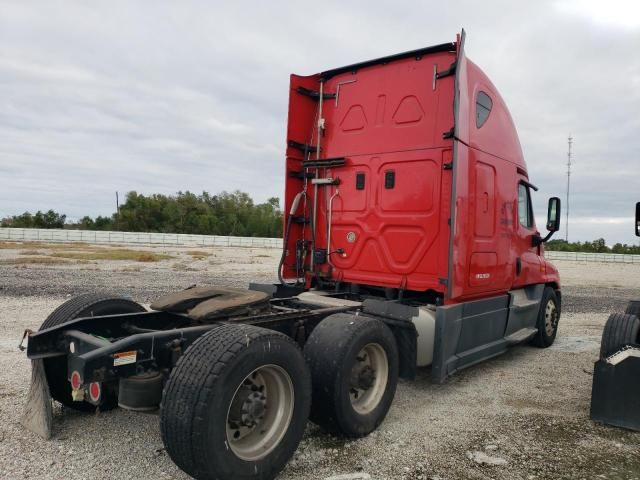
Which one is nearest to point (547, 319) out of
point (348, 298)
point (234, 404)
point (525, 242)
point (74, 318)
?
point (525, 242)

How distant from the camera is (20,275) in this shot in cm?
1405

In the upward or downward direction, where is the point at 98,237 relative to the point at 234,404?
upward

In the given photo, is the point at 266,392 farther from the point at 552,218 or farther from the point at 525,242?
the point at 552,218

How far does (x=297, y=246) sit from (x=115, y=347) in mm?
3351

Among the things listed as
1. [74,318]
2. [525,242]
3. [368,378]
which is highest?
[525,242]

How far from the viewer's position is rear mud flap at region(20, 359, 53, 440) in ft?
11.3

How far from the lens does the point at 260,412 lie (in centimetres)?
304

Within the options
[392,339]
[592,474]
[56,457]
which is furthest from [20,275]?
[592,474]

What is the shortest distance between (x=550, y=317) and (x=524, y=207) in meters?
1.86

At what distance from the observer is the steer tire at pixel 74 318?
3703mm

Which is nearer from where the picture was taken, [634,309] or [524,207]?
[634,309]

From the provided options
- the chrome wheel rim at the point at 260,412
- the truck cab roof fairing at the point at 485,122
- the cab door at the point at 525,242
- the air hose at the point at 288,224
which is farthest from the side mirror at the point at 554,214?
the chrome wheel rim at the point at 260,412

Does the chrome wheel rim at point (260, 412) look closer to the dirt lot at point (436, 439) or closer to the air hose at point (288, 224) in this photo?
the dirt lot at point (436, 439)

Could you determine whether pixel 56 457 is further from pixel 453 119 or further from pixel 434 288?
pixel 453 119
